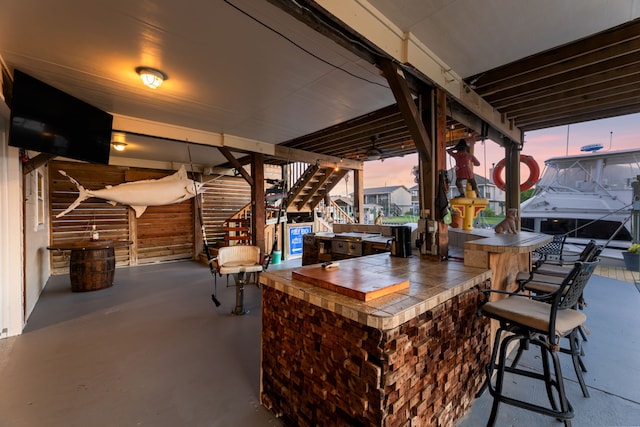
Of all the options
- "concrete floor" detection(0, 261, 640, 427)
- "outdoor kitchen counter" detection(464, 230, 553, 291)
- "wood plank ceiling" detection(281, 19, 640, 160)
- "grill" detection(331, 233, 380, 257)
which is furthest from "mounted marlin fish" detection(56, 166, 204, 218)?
"outdoor kitchen counter" detection(464, 230, 553, 291)

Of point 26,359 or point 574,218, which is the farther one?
point 574,218

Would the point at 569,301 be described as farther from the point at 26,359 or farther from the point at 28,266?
the point at 28,266

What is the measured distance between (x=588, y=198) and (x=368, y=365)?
32.0 feet

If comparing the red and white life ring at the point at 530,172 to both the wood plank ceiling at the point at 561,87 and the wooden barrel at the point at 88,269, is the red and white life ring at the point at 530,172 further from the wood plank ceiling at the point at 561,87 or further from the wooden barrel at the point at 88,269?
the wooden barrel at the point at 88,269

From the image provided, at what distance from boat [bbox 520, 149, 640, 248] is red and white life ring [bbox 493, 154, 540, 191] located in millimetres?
3829

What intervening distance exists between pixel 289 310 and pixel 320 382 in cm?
45

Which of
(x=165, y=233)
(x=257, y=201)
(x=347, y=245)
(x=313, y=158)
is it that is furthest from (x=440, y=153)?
(x=165, y=233)

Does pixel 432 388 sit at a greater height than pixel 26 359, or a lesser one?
greater

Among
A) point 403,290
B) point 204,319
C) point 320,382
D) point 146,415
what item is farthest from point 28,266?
point 403,290

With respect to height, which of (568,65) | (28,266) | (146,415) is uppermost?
(568,65)

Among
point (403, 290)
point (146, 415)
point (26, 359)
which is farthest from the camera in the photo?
point (26, 359)

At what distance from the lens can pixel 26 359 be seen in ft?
8.52

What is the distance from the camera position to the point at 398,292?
1546 millimetres

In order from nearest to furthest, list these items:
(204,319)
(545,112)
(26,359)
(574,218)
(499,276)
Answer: (499,276) < (26,359) < (204,319) < (545,112) < (574,218)
